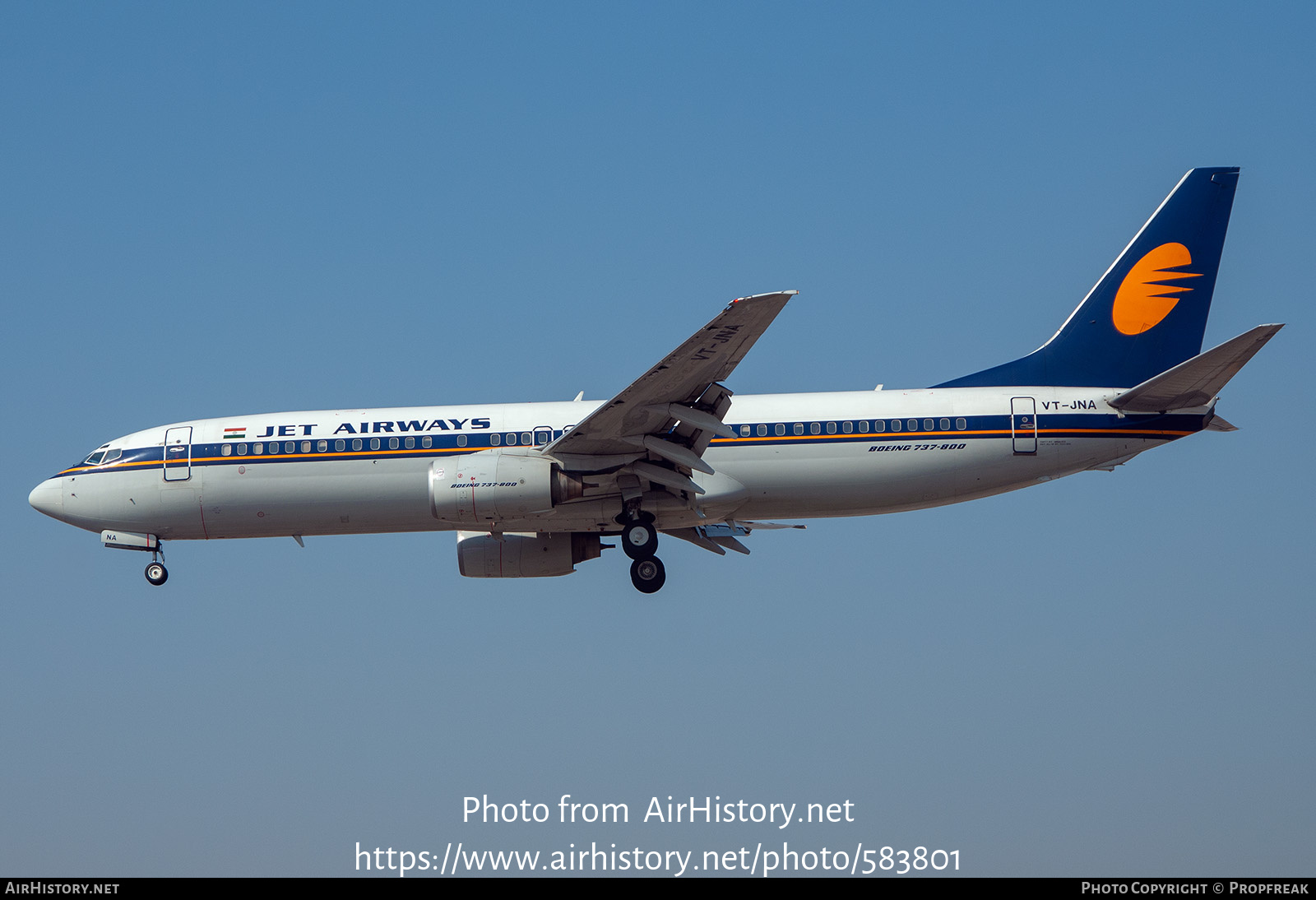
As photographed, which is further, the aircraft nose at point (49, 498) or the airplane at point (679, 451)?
the aircraft nose at point (49, 498)

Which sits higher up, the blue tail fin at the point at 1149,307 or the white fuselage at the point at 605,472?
the blue tail fin at the point at 1149,307

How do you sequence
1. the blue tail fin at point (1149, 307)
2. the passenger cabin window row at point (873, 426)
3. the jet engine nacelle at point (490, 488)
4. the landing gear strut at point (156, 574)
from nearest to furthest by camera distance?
the jet engine nacelle at point (490, 488)
the passenger cabin window row at point (873, 426)
the blue tail fin at point (1149, 307)
the landing gear strut at point (156, 574)

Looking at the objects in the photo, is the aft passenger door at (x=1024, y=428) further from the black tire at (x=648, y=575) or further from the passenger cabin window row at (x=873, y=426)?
the black tire at (x=648, y=575)

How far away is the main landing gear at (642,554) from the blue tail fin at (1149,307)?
6615 mm

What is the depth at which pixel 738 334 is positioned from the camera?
76.9ft

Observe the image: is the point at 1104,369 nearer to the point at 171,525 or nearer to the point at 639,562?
the point at 639,562

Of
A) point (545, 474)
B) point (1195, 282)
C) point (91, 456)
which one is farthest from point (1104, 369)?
point (91, 456)

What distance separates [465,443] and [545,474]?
2305mm

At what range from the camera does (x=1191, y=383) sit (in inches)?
1024

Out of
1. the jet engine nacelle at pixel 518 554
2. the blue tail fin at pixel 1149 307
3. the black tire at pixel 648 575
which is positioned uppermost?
the blue tail fin at pixel 1149 307

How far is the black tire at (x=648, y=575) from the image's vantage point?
27.4 m

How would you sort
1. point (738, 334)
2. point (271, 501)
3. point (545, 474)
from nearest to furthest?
point (738, 334) → point (545, 474) → point (271, 501)

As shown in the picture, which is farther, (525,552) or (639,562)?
(525,552)

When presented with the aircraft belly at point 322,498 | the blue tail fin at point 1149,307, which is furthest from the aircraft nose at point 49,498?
the blue tail fin at point 1149,307
